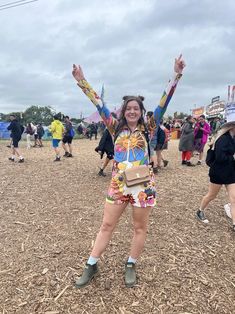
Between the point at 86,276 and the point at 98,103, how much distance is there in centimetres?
170

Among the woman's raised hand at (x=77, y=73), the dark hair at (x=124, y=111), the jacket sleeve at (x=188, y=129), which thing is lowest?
the jacket sleeve at (x=188, y=129)

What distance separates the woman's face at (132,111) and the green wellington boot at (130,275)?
1466 millimetres

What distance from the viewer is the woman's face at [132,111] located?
3076 millimetres

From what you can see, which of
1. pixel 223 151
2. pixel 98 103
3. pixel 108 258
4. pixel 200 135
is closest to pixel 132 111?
pixel 98 103

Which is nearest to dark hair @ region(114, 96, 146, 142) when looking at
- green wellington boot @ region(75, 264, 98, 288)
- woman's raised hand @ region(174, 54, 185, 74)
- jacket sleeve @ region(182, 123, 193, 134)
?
woman's raised hand @ region(174, 54, 185, 74)

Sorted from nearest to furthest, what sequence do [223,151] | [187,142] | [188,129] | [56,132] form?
[223,151] < [187,142] < [188,129] < [56,132]

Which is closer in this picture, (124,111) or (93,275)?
(124,111)

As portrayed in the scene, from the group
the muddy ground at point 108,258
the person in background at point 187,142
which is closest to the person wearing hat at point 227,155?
the muddy ground at point 108,258

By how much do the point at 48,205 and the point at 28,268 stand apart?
7.47 ft

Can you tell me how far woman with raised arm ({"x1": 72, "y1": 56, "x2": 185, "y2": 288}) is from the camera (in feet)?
9.88

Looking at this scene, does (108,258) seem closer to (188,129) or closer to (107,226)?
(107,226)

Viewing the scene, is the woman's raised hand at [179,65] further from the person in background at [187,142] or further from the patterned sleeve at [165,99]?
the person in background at [187,142]

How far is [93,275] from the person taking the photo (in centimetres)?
335

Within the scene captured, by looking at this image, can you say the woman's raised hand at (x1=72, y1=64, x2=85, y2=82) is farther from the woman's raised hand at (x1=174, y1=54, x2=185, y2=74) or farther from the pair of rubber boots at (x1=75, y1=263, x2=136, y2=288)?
the pair of rubber boots at (x1=75, y1=263, x2=136, y2=288)
